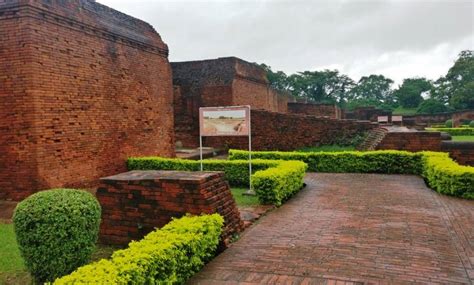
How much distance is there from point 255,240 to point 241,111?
398cm

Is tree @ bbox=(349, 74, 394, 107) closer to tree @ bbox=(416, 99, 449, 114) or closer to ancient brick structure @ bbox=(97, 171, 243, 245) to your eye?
tree @ bbox=(416, 99, 449, 114)

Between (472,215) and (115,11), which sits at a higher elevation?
(115,11)

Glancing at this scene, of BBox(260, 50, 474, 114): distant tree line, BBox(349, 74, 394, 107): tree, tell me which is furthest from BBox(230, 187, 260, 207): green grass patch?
BBox(349, 74, 394, 107): tree

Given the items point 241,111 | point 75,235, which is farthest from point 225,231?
point 241,111

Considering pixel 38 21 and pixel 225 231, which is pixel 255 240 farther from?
pixel 38 21

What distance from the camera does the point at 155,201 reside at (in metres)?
4.89

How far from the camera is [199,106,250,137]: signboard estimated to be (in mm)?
8391

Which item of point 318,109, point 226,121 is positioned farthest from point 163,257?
point 318,109

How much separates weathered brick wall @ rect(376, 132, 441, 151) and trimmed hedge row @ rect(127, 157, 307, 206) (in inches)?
155

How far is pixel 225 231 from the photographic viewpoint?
4.88m

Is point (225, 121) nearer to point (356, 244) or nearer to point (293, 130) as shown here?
point (356, 244)

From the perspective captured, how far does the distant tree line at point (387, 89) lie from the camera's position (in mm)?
41531

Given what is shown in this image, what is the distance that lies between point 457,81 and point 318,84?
58.0 ft

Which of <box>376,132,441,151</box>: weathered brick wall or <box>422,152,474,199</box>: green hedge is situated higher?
<box>376,132,441,151</box>: weathered brick wall
